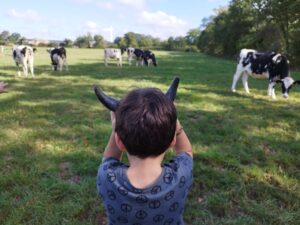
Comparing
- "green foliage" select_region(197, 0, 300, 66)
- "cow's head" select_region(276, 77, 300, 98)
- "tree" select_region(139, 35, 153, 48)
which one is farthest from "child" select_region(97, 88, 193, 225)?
"tree" select_region(139, 35, 153, 48)

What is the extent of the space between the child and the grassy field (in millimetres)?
2051

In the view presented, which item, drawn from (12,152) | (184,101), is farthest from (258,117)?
(12,152)

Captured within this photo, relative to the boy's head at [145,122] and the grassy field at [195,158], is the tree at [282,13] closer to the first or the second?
the grassy field at [195,158]

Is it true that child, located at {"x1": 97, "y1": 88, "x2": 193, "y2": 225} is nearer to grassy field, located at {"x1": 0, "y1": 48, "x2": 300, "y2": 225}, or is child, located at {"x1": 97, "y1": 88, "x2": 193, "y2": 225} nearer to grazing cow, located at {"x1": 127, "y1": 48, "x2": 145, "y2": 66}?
grassy field, located at {"x1": 0, "y1": 48, "x2": 300, "y2": 225}

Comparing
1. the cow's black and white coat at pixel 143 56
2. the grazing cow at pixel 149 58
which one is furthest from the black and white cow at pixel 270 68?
the grazing cow at pixel 149 58

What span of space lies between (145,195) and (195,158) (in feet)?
12.4

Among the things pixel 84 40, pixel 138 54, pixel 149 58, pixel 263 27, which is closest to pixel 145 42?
pixel 84 40

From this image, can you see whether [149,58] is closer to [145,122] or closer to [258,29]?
[258,29]

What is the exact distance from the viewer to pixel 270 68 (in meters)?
11.7

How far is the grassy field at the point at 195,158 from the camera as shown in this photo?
3996mm

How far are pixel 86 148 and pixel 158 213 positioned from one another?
4173 millimetres

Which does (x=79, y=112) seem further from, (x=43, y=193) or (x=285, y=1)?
(x=285, y=1)

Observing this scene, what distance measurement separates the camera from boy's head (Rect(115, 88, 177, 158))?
168 cm

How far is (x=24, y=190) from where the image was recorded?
14.6 feet
